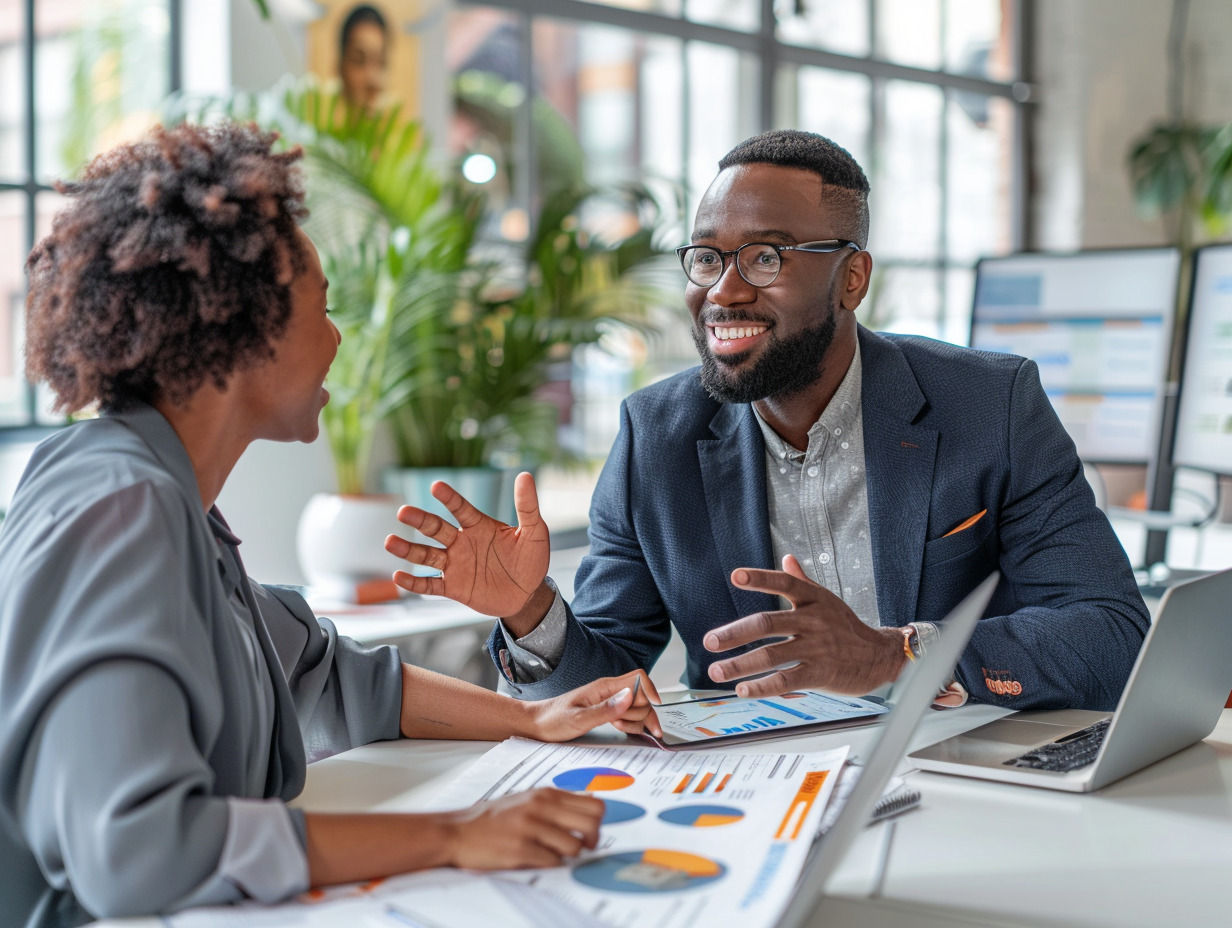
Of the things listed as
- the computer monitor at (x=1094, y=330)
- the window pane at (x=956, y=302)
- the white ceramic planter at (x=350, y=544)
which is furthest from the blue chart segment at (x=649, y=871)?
the window pane at (x=956, y=302)

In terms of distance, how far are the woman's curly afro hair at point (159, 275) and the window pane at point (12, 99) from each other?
2.83 m

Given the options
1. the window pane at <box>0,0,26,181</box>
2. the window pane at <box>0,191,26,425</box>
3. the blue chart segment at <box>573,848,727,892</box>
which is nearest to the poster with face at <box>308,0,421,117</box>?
the window pane at <box>0,0,26,181</box>

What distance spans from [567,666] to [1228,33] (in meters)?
6.74

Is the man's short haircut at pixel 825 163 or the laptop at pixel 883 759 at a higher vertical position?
the man's short haircut at pixel 825 163

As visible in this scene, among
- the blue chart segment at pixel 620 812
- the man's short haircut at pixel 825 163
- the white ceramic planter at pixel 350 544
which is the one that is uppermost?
the man's short haircut at pixel 825 163

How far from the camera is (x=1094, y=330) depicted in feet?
11.8

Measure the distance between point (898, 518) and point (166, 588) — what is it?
3.84 feet

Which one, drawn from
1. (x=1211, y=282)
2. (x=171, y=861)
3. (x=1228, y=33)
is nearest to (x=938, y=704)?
(x=171, y=861)

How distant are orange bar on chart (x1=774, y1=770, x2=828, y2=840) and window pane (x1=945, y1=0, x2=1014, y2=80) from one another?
651cm

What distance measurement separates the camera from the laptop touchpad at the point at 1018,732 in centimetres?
129

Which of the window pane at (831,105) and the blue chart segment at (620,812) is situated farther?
the window pane at (831,105)

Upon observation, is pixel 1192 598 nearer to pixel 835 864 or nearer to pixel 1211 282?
pixel 835 864

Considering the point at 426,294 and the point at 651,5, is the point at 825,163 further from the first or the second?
the point at 651,5

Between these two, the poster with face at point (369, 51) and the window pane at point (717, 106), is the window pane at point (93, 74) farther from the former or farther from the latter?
the window pane at point (717, 106)
